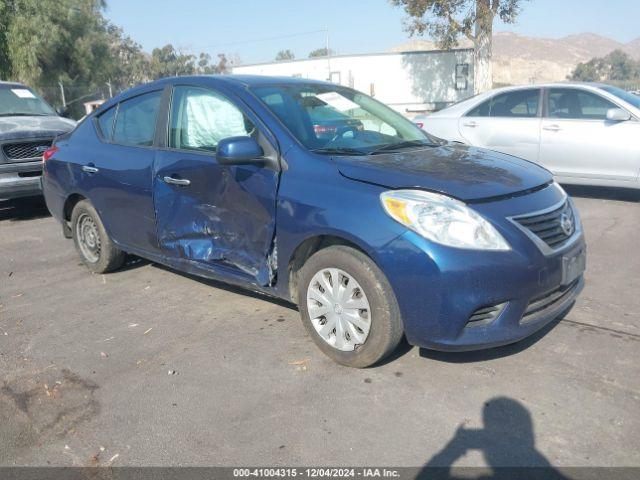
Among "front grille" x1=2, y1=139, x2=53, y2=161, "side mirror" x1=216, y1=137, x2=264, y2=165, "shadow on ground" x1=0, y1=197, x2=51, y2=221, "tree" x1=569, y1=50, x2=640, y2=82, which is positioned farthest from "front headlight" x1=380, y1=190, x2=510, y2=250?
"tree" x1=569, y1=50, x2=640, y2=82

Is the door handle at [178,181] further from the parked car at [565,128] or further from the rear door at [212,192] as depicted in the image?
the parked car at [565,128]

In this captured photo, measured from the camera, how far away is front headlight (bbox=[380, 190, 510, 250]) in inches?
114

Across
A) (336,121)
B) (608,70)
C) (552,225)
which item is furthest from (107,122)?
(608,70)

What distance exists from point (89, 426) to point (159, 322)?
133cm

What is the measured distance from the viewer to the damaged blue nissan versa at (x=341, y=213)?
2.93 metres

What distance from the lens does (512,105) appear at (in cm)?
793

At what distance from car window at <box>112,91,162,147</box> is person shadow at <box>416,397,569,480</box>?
3.11 meters

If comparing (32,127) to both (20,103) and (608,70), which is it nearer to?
(20,103)

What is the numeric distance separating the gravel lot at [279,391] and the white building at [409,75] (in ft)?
92.7

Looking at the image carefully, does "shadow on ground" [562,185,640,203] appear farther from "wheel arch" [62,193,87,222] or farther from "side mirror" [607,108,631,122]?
"wheel arch" [62,193,87,222]

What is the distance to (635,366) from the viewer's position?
3240mm

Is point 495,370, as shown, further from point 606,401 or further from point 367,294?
point 367,294

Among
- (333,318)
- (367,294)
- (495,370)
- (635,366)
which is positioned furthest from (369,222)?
(635,366)

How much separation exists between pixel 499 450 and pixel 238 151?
7.08 feet
